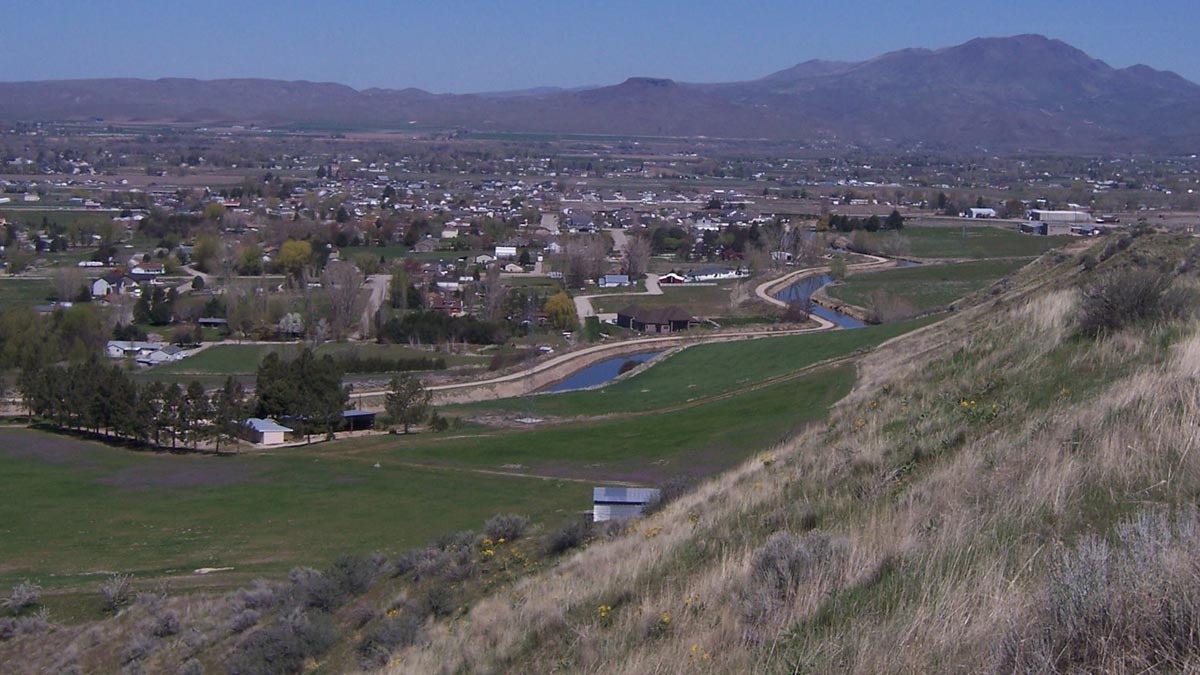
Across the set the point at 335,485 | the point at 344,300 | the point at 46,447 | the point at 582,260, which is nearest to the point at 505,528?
the point at 335,485

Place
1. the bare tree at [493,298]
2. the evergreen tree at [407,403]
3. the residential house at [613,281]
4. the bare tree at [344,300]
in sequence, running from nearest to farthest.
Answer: the evergreen tree at [407,403] → the bare tree at [344,300] → the bare tree at [493,298] → the residential house at [613,281]

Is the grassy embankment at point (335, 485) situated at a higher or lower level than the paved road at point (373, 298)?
higher

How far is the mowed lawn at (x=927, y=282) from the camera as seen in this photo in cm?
4678

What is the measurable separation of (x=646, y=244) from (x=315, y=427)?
37.4 m

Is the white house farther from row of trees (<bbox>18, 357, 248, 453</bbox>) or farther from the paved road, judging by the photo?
the paved road

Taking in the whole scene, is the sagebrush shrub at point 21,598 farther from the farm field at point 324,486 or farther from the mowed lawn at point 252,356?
the mowed lawn at point 252,356

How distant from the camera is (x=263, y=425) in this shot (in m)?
26.7

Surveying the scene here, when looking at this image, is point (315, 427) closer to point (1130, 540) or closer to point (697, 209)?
point (1130, 540)

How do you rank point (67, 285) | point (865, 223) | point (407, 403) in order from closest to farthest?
point (407, 403) → point (67, 285) → point (865, 223)

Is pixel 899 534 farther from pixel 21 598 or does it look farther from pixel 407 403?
pixel 407 403

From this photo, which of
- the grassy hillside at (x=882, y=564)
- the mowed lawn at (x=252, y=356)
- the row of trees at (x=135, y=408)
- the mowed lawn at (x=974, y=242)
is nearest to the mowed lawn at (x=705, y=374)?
the row of trees at (x=135, y=408)

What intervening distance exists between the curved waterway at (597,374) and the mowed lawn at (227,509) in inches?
469

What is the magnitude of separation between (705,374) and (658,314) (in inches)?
459

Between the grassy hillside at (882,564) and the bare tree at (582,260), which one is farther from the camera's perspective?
the bare tree at (582,260)
